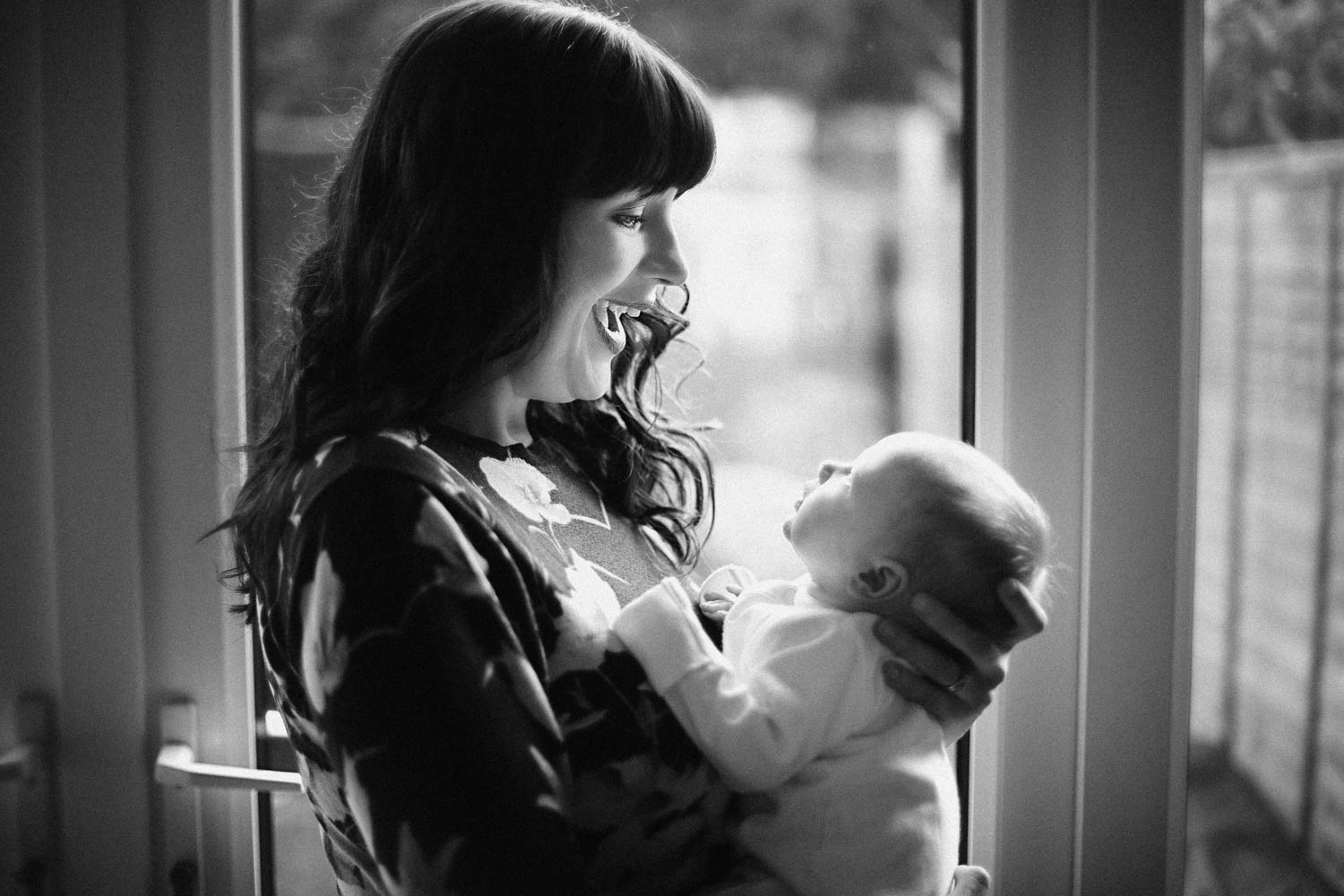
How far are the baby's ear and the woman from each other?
0.13ft

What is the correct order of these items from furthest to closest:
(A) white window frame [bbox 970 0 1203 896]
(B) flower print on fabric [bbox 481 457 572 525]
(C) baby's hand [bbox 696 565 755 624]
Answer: (A) white window frame [bbox 970 0 1203 896]
(C) baby's hand [bbox 696 565 755 624]
(B) flower print on fabric [bbox 481 457 572 525]

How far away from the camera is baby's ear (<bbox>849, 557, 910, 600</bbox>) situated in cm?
87

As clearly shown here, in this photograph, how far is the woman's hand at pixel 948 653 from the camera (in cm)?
85

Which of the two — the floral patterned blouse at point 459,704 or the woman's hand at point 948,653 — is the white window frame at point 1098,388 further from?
the floral patterned blouse at point 459,704

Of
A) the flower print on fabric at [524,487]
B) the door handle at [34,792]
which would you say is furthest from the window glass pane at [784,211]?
the flower print on fabric at [524,487]

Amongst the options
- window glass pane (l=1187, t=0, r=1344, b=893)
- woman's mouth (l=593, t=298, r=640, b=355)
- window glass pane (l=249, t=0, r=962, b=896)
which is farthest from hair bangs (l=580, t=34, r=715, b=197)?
window glass pane (l=1187, t=0, r=1344, b=893)

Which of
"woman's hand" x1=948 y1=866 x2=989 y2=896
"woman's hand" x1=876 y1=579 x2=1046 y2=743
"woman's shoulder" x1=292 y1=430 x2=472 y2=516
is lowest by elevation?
"woman's hand" x1=948 y1=866 x2=989 y2=896

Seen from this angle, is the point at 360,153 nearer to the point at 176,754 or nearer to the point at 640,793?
the point at 640,793

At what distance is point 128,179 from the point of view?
3.53ft

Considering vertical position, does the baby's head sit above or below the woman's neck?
below

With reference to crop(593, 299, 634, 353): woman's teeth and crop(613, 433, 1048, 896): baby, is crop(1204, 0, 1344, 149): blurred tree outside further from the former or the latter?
crop(593, 299, 634, 353): woman's teeth

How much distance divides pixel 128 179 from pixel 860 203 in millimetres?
868

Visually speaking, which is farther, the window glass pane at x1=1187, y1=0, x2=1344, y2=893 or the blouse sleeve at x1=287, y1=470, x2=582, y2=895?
the window glass pane at x1=1187, y1=0, x2=1344, y2=893

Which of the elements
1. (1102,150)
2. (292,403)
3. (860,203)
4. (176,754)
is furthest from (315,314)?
(1102,150)
